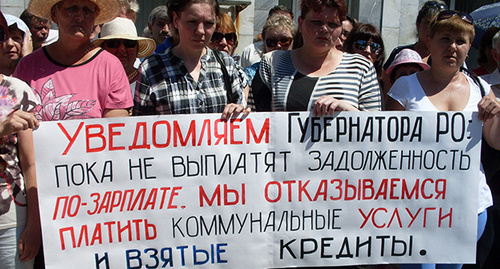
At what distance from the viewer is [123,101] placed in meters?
2.66

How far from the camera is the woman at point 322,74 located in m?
2.77

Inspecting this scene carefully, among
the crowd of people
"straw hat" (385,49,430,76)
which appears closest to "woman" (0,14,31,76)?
the crowd of people

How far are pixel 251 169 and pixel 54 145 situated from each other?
3.62 ft

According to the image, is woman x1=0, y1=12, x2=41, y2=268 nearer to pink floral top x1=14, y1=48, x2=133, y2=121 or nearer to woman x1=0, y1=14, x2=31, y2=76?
pink floral top x1=14, y1=48, x2=133, y2=121

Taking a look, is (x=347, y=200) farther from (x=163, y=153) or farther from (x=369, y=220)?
(x=163, y=153)

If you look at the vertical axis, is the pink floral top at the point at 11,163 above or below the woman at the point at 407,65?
below

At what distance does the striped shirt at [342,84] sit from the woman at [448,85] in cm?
20

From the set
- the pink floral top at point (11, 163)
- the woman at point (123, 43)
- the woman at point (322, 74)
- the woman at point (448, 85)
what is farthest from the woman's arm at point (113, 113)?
the woman at point (448, 85)

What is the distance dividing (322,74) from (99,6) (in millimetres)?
1486

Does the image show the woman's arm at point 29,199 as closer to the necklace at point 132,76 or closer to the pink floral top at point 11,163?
the pink floral top at point 11,163

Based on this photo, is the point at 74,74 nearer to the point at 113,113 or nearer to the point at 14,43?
the point at 113,113

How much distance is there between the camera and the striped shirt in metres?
2.77

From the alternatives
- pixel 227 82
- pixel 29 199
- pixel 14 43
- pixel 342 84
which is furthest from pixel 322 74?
pixel 14 43

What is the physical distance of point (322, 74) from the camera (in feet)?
9.28
